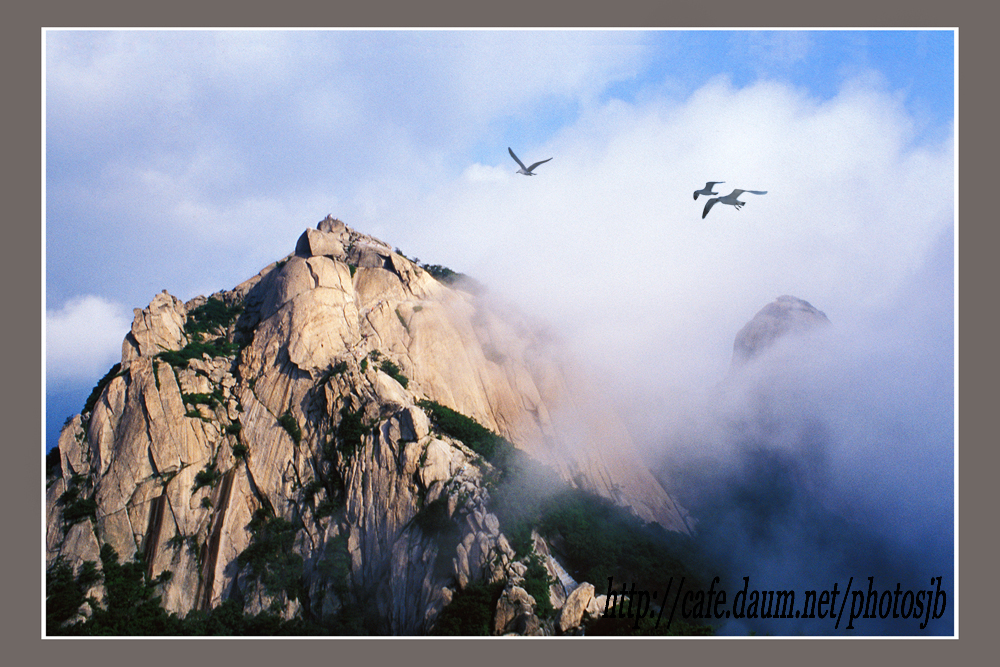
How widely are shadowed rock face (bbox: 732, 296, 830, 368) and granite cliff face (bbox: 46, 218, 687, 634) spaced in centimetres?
2273

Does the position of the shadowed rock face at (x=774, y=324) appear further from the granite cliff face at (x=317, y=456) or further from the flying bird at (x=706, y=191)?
the flying bird at (x=706, y=191)

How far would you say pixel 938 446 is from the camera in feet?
173

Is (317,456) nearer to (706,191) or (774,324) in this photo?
(706,191)

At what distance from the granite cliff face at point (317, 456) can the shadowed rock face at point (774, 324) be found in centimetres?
2273

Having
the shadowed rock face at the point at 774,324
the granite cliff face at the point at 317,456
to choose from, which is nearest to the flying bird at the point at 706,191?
the granite cliff face at the point at 317,456

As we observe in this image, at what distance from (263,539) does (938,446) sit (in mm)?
52936

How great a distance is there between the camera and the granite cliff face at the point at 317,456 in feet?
127

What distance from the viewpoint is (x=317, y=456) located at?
45188mm

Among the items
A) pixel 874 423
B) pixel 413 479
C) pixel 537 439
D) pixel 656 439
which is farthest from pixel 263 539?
pixel 874 423

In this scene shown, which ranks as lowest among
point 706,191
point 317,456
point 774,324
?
point 317,456

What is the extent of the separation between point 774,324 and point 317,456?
4994 centimetres

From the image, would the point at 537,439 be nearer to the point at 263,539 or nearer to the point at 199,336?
the point at 263,539

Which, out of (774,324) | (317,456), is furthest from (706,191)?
(774,324)

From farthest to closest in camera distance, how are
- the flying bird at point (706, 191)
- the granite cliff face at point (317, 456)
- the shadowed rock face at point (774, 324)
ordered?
the shadowed rock face at point (774, 324)
the granite cliff face at point (317, 456)
the flying bird at point (706, 191)
